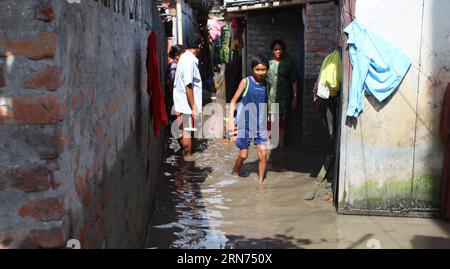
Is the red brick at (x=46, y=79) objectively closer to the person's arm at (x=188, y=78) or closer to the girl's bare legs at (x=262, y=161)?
the girl's bare legs at (x=262, y=161)

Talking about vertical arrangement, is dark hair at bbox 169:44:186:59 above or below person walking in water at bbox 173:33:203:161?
above

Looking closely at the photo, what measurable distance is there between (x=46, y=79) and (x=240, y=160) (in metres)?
5.03

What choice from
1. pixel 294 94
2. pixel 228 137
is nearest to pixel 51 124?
pixel 294 94

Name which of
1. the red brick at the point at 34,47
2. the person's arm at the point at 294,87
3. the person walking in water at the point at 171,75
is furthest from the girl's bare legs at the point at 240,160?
the red brick at the point at 34,47

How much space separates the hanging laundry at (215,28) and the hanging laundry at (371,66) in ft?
46.5

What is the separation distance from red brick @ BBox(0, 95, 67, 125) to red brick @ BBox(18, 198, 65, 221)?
304 mm

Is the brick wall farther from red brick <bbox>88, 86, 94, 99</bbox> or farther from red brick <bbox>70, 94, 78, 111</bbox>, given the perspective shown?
red brick <bbox>70, 94, 78, 111</bbox>

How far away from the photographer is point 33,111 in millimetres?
1882

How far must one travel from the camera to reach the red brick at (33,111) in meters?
1.87

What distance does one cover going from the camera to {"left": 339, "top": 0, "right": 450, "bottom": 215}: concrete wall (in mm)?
4867

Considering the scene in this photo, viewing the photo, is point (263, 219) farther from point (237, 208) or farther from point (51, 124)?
point (51, 124)

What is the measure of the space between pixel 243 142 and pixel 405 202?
7.47 feet

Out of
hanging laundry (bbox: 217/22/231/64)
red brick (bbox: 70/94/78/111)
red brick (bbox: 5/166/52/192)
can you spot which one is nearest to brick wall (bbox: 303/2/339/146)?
red brick (bbox: 70/94/78/111)

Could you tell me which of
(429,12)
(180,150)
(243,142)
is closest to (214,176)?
(243,142)
